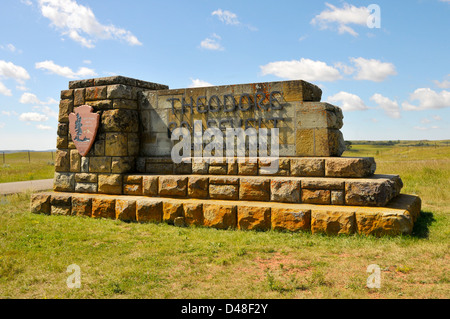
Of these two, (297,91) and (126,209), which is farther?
(126,209)

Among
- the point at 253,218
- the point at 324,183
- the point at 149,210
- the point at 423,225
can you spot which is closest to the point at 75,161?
the point at 149,210

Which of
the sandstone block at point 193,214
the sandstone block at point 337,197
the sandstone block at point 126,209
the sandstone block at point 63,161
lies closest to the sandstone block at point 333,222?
the sandstone block at point 337,197

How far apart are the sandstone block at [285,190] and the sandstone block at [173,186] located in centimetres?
186

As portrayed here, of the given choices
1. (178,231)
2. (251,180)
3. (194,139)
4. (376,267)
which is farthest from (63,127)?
(376,267)

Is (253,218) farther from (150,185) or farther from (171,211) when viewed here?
(150,185)

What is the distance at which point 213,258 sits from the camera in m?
5.09

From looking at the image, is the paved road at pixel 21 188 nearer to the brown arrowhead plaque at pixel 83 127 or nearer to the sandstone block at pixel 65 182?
the sandstone block at pixel 65 182

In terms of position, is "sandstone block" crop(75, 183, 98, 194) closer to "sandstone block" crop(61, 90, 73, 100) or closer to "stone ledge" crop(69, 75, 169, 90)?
"sandstone block" crop(61, 90, 73, 100)

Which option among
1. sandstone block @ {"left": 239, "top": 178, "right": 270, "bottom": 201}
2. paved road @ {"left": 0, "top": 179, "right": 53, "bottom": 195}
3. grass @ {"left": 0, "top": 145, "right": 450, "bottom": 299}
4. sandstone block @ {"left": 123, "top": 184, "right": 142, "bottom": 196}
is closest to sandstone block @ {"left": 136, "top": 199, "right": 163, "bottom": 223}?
grass @ {"left": 0, "top": 145, "right": 450, "bottom": 299}

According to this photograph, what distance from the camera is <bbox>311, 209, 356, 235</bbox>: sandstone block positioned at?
5738mm

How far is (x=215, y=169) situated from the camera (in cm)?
730

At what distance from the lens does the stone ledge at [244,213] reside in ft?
18.5

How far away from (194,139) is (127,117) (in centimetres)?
168

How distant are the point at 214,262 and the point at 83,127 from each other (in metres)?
5.18
